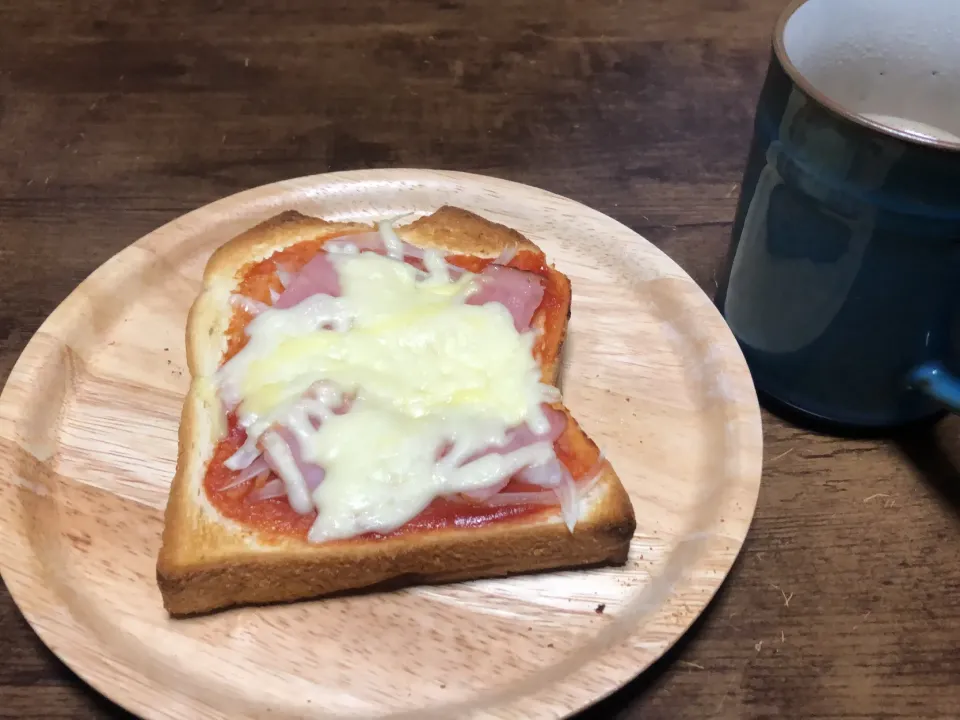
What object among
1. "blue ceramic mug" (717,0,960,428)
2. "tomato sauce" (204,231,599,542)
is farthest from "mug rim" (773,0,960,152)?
"tomato sauce" (204,231,599,542)

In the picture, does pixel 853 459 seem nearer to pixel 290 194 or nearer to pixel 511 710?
pixel 511 710

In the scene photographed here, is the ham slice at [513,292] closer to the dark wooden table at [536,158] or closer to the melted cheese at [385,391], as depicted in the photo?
the melted cheese at [385,391]

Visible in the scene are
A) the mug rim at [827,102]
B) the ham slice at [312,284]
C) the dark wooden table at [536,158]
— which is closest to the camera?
the mug rim at [827,102]

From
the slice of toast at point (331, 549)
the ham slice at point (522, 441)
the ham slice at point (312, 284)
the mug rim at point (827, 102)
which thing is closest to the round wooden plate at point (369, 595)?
the slice of toast at point (331, 549)

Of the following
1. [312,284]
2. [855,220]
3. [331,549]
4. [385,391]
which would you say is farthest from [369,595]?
[855,220]

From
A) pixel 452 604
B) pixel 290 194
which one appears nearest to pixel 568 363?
pixel 452 604

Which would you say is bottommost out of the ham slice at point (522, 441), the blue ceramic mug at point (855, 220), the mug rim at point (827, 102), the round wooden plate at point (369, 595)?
the round wooden plate at point (369, 595)
